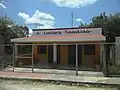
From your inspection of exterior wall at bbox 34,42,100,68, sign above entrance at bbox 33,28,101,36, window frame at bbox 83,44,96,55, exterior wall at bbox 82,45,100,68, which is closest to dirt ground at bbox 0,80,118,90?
exterior wall at bbox 34,42,100,68

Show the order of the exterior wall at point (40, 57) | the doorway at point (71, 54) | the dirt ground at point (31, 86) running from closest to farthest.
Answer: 1. the dirt ground at point (31, 86)
2. the doorway at point (71, 54)
3. the exterior wall at point (40, 57)

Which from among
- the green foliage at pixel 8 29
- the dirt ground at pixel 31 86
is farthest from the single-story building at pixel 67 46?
the green foliage at pixel 8 29

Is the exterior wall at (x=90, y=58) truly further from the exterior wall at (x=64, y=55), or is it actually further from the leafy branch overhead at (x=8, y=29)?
the leafy branch overhead at (x=8, y=29)

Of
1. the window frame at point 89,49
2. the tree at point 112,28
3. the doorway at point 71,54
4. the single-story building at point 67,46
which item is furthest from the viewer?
the tree at point 112,28

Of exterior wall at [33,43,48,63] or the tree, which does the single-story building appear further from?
the tree

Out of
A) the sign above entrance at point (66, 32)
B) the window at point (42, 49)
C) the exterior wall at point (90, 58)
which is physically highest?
the sign above entrance at point (66, 32)

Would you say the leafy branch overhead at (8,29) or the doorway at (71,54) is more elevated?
the leafy branch overhead at (8,29)

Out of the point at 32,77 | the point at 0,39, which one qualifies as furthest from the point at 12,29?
the point at 32,77

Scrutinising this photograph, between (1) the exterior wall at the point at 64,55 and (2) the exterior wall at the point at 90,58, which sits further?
(1) the exterior wall at the point at 64,55

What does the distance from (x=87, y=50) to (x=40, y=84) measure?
10.4 m

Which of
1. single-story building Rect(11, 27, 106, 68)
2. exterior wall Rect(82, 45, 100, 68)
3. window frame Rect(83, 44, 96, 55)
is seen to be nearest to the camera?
single-story building Rect(11, 27, 106, 68)

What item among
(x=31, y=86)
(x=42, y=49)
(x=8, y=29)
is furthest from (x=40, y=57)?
(x=8, y=29)

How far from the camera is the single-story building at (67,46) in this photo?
890 inches

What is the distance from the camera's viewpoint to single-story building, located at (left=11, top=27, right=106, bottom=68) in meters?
22.6
